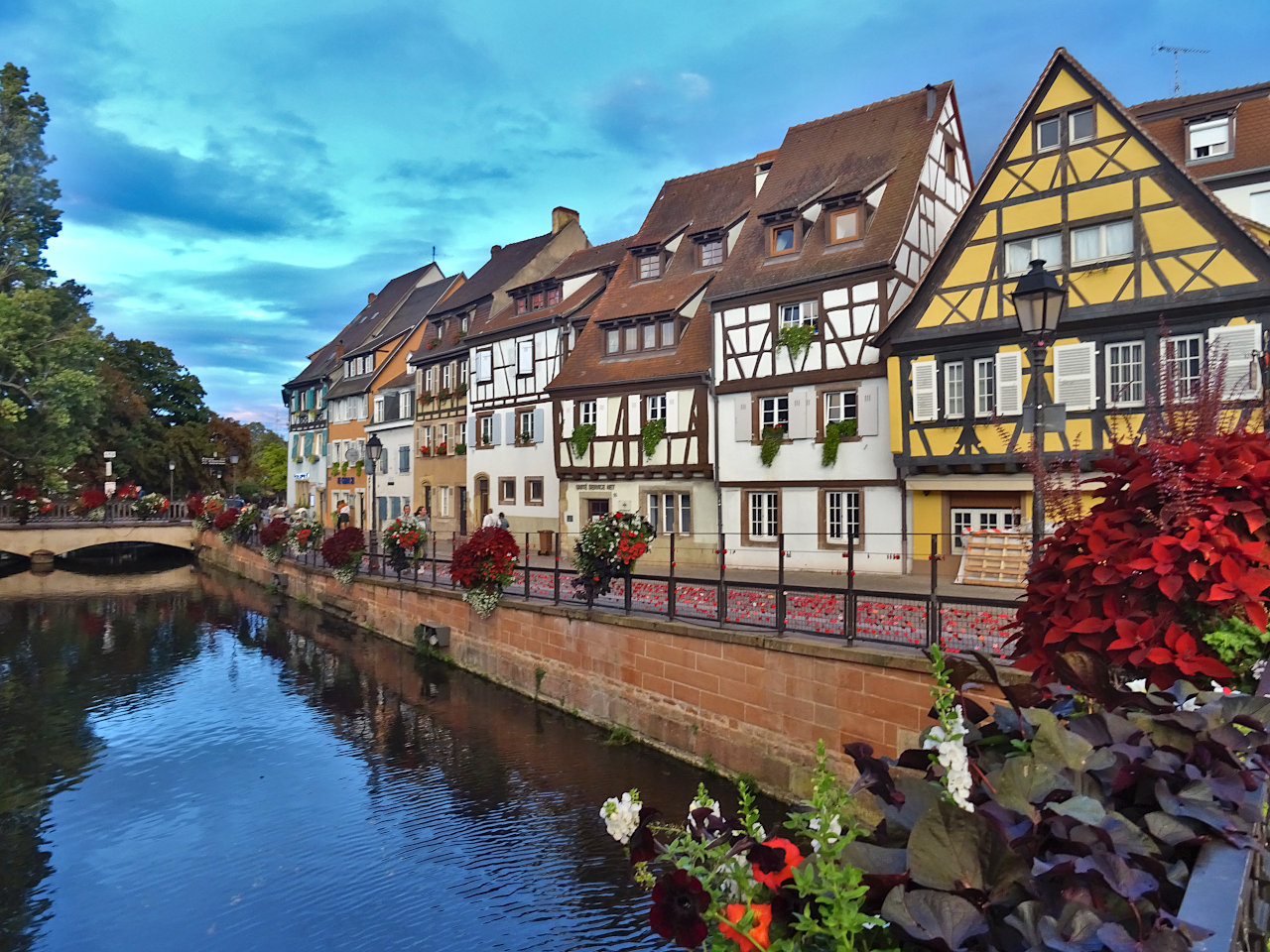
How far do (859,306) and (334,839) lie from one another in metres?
15.9

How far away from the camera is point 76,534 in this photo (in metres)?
41.8

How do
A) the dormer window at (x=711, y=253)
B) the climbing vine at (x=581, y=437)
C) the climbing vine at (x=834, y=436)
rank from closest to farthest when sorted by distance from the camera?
the climbing vine at (x=834, y=436)
the dormer window at (x=711, y=253)
the climbing vine at (x=581, y=437)

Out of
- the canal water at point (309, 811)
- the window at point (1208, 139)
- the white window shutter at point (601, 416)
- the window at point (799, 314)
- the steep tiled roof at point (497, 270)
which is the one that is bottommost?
the canal water at point (309, 811)

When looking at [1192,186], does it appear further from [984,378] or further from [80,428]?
[80,428]

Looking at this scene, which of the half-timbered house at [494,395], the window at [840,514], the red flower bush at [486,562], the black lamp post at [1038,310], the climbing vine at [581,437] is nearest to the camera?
the black lamp post at [1038,310]

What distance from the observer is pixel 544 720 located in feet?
49.2

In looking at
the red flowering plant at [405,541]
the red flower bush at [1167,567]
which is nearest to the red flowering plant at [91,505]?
the red flowering plant at [405,541]

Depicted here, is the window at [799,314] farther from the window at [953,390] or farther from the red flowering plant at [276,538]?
the red flowering plant at [276,538]

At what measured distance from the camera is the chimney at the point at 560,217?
121ft

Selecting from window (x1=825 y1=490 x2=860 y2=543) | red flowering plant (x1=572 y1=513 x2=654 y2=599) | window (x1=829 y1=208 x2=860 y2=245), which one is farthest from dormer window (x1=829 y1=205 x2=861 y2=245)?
red flowering plant (x1=572 y1=513 x2=654 y2=599)

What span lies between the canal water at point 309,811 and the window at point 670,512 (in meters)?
8.37

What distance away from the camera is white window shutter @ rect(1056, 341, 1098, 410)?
16922 millimetres

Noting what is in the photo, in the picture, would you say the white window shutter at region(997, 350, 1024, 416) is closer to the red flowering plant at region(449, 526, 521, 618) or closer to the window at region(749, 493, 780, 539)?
the window at region(749, 493, 780, 539)

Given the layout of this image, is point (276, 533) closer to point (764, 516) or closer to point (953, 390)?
point (764, 516)
